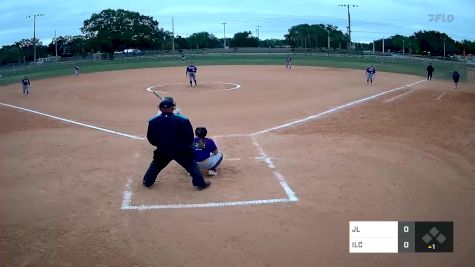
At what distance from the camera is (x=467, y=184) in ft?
25.0

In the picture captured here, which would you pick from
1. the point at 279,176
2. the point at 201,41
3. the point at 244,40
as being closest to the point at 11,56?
the point at 201,41

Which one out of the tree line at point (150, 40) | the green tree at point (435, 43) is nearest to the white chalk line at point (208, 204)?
the tree line at point (150, 40)

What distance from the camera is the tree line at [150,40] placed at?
7931 cm

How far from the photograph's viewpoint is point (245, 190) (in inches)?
287

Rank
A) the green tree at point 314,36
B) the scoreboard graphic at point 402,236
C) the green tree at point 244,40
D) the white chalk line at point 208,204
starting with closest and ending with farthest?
the scoreboard graphic at point 402,236, the white chalk line at point 208,204, the green tree at point 314,36, the green tree at point 244,40

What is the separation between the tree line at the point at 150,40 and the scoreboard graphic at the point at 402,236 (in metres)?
69.4

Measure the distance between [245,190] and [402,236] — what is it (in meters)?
2.92

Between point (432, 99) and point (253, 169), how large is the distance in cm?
1354

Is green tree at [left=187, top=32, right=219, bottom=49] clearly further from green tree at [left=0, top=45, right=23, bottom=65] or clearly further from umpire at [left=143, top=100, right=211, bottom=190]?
umpire at [left=143, top=100, right=211, bottom=190]

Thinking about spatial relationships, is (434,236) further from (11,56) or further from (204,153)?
(11,56)

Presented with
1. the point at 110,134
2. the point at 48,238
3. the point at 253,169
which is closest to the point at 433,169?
the point at 253,169

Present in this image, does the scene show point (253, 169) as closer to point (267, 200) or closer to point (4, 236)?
point (267, 200)

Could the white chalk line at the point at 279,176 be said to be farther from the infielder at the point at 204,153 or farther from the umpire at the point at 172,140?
the umpire at the point at 172,140

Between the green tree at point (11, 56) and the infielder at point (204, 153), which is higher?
the green tree at point (11, 56)
